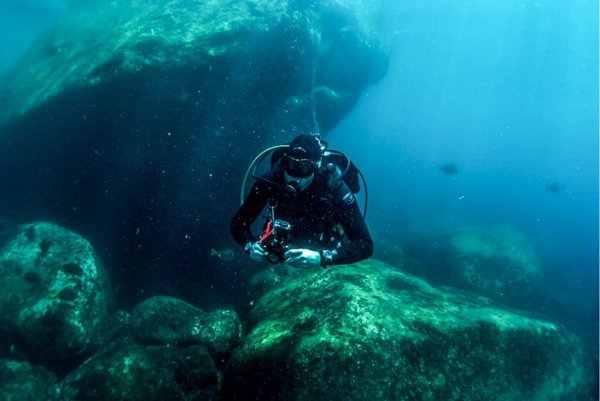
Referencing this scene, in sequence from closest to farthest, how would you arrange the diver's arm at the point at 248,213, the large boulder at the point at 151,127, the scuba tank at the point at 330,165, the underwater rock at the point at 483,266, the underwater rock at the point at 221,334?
1. the scuba tank at the point at 330,165
2. the diver's arm at the point at 248,213
3. the underwater rock at the point at 221,334
4. the large boulder at the point at 151,127
5. the underwater rock at the point at 483,266

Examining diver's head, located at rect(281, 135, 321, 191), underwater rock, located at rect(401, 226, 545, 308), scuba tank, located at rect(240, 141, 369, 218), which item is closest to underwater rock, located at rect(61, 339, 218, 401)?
scuba tank, located at rect(240, 141, 369, 218)

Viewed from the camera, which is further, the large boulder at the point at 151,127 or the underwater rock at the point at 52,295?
the large boulder at the point at 151,127

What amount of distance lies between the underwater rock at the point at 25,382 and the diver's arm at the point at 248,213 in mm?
4146

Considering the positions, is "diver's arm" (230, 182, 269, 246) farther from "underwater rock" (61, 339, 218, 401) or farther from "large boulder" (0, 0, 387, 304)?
"large boulder" (0, 0, 387, 304)

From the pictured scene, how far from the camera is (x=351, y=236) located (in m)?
3.90

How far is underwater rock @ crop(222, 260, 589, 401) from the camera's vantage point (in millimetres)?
3791

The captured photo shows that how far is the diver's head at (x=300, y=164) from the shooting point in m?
3.65

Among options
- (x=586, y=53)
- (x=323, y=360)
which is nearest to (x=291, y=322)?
(x=323, y=360)

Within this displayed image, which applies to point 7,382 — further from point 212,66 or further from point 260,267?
point 212,66

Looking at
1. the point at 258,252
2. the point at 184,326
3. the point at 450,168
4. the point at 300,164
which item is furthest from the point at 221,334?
the point at 450,168

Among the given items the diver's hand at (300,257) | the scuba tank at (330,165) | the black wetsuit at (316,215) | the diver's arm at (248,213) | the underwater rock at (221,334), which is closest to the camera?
the diver's hand at (300,257)

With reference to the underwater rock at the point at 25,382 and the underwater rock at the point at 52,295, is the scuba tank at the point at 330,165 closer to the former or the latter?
Answer: the underwater rock at the point at 25,382

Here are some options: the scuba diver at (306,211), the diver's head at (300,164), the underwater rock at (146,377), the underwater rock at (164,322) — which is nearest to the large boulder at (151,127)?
the underwater rock at (164,322)

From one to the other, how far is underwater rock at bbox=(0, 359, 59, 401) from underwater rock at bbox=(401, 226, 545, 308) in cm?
1241
